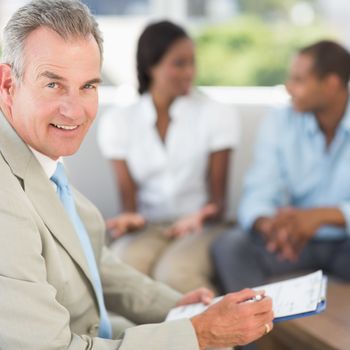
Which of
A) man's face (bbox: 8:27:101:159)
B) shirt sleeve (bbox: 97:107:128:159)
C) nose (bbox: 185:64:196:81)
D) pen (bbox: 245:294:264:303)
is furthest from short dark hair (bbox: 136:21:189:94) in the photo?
pen (bbox: 245:294:264:303)

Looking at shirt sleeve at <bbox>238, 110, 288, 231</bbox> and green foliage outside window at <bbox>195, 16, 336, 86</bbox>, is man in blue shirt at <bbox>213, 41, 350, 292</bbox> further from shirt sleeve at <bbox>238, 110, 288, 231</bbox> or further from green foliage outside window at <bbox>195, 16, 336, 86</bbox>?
green foliage outside window at <bbox>195, 16, 336, 86</bbox>

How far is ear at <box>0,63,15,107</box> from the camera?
4.21 feet

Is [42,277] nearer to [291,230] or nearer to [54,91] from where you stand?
[54,91]

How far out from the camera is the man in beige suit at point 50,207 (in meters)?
1.21

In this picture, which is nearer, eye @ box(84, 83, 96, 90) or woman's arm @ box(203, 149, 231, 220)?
eye @ box(84, 83, 96, 90)

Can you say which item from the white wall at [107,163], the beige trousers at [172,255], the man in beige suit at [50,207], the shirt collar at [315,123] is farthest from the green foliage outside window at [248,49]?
the man in beige suit at [50,207]

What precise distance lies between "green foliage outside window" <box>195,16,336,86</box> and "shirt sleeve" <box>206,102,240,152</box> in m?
5.60

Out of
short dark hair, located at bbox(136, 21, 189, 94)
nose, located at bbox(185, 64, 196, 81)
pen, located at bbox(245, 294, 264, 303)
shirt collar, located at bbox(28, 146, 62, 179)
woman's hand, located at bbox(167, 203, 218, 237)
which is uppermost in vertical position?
short dark hair, located at bbox(136, 21, 189, 94)

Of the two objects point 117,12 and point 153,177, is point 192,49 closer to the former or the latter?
point 153,177

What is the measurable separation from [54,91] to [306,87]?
1480 mm

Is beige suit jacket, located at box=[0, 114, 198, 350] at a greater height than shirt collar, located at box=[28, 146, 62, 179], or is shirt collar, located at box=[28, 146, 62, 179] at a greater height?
shirt collar, located at box=[28, 146, 62, 179]

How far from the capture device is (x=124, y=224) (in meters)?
2.64

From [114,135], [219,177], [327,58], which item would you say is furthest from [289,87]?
[114,135]

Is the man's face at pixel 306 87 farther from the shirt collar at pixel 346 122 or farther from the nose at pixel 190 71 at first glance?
the nose at pixel 190 71
